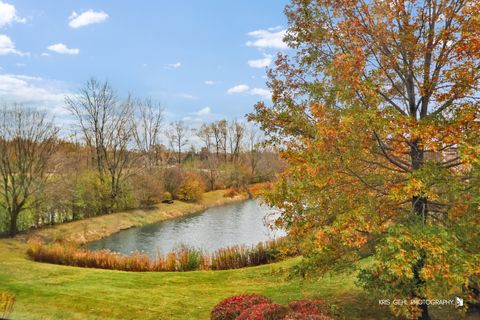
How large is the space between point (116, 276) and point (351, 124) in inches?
493

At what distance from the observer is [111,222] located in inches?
1435

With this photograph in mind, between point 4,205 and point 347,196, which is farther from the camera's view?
point 4,205

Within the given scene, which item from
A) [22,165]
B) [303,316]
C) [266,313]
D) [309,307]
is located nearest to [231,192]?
[22,165]

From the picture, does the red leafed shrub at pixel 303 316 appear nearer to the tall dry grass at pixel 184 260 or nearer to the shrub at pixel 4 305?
the shrub at pixel 4 305

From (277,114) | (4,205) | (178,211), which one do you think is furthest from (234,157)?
(277,114)

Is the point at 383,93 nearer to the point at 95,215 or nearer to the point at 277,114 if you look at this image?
the point at 277,114

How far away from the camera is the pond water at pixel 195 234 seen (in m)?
28.7

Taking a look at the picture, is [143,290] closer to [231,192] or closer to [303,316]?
[303,316]

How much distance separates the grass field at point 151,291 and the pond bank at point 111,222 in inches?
444

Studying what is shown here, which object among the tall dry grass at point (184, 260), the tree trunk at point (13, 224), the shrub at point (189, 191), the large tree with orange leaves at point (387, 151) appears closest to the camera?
the large tree with orange leaves at point (387, 151)

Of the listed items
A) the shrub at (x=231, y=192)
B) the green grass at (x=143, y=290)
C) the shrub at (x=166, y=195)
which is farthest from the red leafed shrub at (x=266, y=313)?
the shrub at (x=231, y=192)

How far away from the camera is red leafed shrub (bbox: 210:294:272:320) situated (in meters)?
8.81

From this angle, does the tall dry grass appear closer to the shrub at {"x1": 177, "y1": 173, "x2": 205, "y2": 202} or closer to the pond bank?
the pond bank

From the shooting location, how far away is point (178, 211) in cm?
4500
